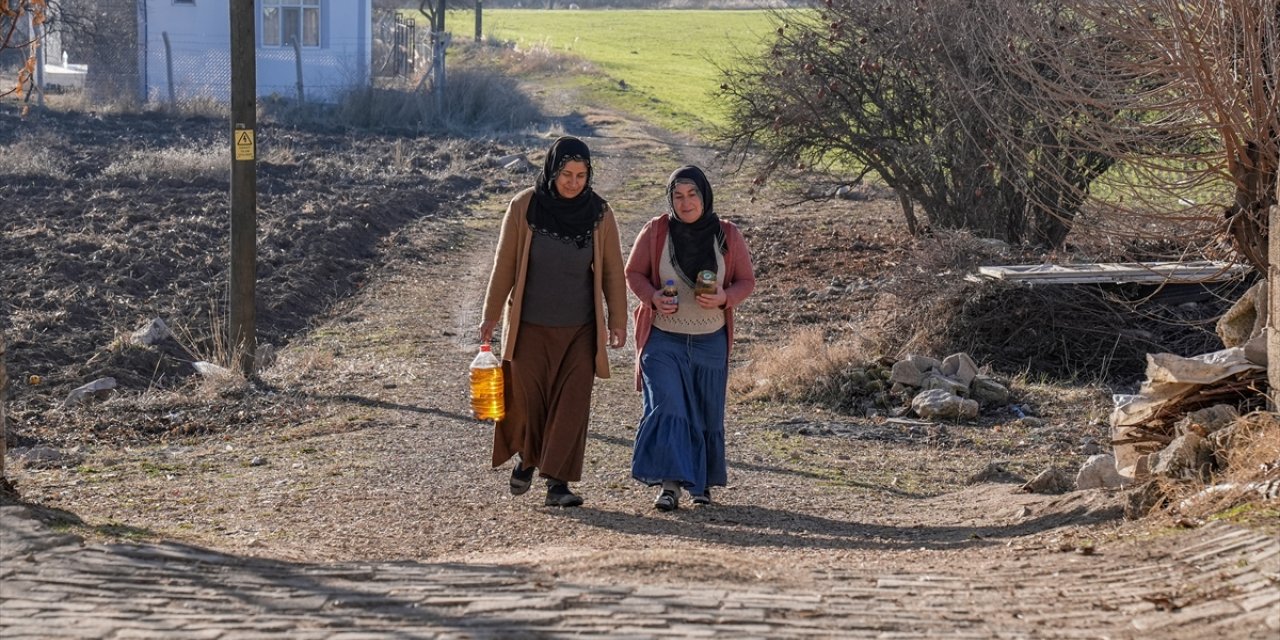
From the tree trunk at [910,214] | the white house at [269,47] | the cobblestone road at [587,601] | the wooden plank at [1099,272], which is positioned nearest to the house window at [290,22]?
the white house at [269,47]

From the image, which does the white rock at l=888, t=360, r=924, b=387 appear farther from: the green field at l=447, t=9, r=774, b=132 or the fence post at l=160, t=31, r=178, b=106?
the fence post at l=160, t=31, r=178, b=106

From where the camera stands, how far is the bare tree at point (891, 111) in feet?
50.1

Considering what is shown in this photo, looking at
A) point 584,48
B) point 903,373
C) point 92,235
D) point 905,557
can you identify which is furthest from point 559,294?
point 584,48

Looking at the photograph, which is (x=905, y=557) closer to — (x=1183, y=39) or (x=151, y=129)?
(x=1183, y=39)

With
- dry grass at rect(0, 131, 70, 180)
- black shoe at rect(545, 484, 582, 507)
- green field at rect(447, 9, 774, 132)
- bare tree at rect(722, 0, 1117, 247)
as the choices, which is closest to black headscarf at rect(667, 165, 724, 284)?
black shoe at rect(545, 484, 582, 507)

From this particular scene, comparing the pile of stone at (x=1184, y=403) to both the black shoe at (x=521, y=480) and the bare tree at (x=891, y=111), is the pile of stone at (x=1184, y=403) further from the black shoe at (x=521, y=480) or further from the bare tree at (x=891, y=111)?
the bare tree at (x=891, y=111)

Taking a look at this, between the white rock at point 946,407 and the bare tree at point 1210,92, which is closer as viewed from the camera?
the bare tree at point 1210,92

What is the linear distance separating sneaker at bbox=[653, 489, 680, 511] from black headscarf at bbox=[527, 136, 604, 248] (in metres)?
1.32

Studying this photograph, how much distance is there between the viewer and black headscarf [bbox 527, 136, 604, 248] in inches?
285

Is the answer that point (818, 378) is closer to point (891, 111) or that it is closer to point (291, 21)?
point (891, 111)

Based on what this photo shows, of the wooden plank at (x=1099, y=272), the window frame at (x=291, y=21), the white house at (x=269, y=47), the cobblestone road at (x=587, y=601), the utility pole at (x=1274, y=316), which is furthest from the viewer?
the window frame at (x=291, y=21)

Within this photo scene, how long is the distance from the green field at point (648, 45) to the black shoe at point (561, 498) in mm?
23506

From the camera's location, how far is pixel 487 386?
24.4 ft

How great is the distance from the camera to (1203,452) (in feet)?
21.7
